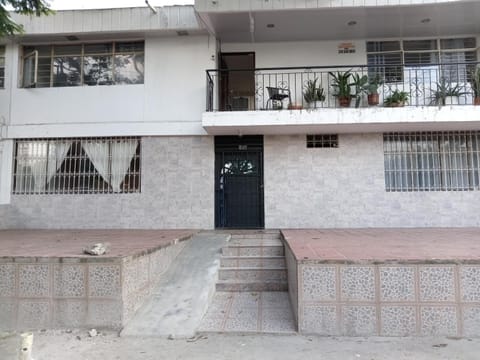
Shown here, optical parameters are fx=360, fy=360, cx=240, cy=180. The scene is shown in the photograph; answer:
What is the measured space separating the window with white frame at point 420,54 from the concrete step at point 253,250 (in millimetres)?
5595

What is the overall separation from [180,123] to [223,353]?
6336 millimetres

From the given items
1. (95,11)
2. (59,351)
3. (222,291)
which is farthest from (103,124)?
(59,351)

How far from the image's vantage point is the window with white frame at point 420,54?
9.19 meters

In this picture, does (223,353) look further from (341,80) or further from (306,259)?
(341,80)

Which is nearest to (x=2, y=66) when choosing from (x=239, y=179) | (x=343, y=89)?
(x=239, y=179)

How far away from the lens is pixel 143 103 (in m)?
9.08

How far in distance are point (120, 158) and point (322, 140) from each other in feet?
16.7

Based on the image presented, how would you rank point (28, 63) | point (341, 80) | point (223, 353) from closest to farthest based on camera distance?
point (223, 353) → point (341, 80) → point (28, 63)

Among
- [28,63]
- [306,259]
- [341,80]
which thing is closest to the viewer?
[306,259]

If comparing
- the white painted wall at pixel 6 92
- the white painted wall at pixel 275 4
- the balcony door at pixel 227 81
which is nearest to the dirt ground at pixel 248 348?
the balcony door at pixel 227 81

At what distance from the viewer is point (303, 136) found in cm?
898

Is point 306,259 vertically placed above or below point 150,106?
below

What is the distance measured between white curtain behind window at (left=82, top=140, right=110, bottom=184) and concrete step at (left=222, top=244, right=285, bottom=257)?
4328mm

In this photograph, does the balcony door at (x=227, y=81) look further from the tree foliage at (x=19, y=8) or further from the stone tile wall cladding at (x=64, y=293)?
the stone tile wall cladding at (x=64, y=293)
